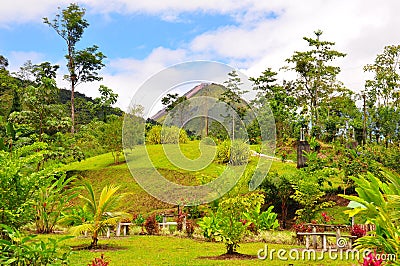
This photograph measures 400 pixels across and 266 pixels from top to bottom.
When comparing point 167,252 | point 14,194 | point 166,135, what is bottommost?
point 167,252

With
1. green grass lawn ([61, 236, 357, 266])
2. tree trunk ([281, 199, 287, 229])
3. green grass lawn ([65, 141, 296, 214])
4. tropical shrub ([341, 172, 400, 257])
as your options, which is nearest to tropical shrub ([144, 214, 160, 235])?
green grass lawn ([61, 236, 357, 266])

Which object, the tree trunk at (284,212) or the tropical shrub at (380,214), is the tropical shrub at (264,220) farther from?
the tropical shrub at (380,214)

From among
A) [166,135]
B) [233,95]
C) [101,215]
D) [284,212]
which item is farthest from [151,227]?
[233,95]

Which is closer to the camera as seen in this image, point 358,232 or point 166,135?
point 358,232

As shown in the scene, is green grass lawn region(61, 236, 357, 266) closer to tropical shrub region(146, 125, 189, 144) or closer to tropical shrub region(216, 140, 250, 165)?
tropical shrub region(146, 125, 189, 144)

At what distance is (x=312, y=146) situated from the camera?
2166 cm

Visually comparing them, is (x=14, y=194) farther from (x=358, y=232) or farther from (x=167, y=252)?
(x=358, y=232)

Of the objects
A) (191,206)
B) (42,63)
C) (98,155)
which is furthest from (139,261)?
(42,63)

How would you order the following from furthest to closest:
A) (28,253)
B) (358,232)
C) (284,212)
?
(284,212) → (358,232) → (28,253)

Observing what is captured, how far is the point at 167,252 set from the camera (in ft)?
29.8

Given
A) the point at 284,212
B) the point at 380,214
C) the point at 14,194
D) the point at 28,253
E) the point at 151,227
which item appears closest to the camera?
the point at 28,253

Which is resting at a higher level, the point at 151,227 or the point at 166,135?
the point at 166,135

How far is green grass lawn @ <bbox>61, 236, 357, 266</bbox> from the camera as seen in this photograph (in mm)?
7762

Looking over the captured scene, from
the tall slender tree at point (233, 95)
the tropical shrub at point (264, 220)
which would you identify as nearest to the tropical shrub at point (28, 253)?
the tall slender tree at point (233, 95)
